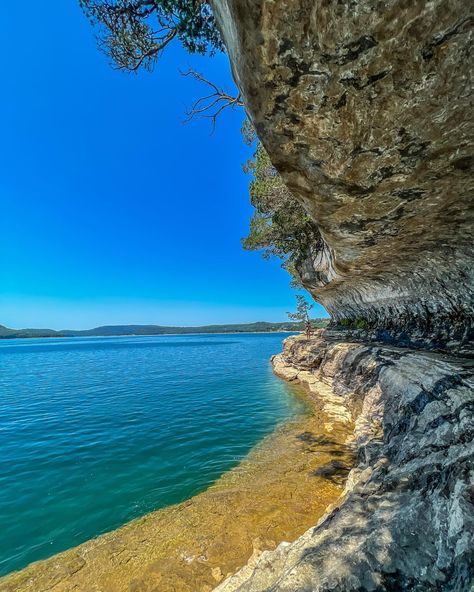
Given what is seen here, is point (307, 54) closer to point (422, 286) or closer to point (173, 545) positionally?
point (173, 545)

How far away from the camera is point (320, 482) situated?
7531 mm

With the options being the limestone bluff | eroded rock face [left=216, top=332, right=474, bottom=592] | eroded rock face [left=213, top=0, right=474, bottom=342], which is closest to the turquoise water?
eroded rock face [left=216, top=332, right=474, bottom=592]

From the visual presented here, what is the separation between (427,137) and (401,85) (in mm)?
1202

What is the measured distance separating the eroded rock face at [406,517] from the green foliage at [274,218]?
11307 mm

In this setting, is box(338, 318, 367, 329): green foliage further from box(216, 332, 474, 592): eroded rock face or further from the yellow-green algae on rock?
the yellow-green algae on rock

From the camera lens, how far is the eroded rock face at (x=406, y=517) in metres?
2.96

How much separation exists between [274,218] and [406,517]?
17066 millimetres

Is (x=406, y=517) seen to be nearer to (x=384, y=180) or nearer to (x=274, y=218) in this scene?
(x=384, y=180)

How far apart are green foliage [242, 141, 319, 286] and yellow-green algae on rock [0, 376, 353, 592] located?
12684mm

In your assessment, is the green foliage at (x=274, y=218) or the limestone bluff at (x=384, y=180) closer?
the limestone bluff at (x=384, y=180)

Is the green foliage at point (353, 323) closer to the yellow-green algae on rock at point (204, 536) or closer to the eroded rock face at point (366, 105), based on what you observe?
the eroded rock face at point (366, 105)

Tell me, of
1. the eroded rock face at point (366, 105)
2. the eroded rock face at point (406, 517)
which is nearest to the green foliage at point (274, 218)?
the eroded rock face at point (366, 105)

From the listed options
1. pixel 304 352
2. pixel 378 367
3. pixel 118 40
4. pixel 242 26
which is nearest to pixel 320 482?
pixel 378 367

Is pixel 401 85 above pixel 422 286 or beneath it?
above
